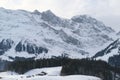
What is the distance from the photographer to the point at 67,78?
16438 cm

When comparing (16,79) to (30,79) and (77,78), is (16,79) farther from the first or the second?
(77,78)

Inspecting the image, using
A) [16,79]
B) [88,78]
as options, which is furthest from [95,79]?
[16,79]

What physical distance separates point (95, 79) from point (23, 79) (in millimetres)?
24478

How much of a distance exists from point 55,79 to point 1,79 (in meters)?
20.1

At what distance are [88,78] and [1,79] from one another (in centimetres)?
2997

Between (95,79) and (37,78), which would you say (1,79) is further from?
(95,79)

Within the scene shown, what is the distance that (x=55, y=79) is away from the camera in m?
161

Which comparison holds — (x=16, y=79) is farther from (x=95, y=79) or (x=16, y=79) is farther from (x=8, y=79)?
(x=95, y=79)

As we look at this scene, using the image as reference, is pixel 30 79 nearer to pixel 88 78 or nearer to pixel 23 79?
pixel 23 79

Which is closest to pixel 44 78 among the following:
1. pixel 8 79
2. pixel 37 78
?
pixel 37 78

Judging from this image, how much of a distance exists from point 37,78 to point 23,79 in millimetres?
4927

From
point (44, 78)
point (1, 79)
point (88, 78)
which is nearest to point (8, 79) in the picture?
point (1, 79)

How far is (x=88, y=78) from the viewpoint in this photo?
546 feet

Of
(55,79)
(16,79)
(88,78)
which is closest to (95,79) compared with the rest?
(88,78)
